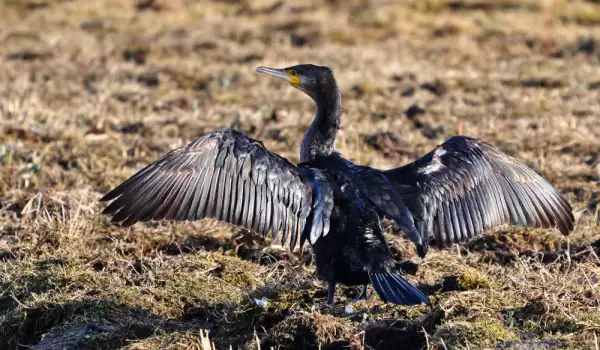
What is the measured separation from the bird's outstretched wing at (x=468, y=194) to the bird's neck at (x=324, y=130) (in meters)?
0.49

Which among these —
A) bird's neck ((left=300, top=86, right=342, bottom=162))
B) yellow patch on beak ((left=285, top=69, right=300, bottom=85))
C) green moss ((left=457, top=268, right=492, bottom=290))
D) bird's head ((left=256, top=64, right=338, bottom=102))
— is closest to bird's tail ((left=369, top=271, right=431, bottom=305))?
green moss ((left=457, top=268, right=492, bottom=290))

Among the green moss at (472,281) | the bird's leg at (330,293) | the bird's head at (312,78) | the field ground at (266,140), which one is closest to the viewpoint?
the field ground at (266,140)

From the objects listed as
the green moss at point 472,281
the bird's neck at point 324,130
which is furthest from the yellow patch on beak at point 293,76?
the green moss at point 472,281

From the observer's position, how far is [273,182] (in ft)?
17.9

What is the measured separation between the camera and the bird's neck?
6.22 metres

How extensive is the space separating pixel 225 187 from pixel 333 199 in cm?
61

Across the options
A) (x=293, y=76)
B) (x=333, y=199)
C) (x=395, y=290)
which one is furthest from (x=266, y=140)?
(x=395, y=290)

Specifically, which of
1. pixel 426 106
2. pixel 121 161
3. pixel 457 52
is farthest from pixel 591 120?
pixel 121 161

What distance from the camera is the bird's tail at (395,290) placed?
16.1 feet

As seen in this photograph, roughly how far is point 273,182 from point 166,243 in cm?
153

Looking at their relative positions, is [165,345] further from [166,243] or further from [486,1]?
[486,1]

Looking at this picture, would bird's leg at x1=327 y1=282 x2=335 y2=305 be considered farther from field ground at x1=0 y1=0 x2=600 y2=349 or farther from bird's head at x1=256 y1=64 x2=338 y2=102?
bird's head at x1=256 y1=64 x2=338 y2=102

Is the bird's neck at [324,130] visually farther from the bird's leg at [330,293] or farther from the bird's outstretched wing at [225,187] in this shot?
the bird's leg at [330,293]

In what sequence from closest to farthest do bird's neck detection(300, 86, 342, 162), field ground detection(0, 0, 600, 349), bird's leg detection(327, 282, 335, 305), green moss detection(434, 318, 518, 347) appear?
green moss detection(434, 318, 518, 347)
field ground detection(0, 0, 600, 349)
bird's leg detection(327, 282, 335, 305)
bird's neck detection(300, 86, 342, 162)
